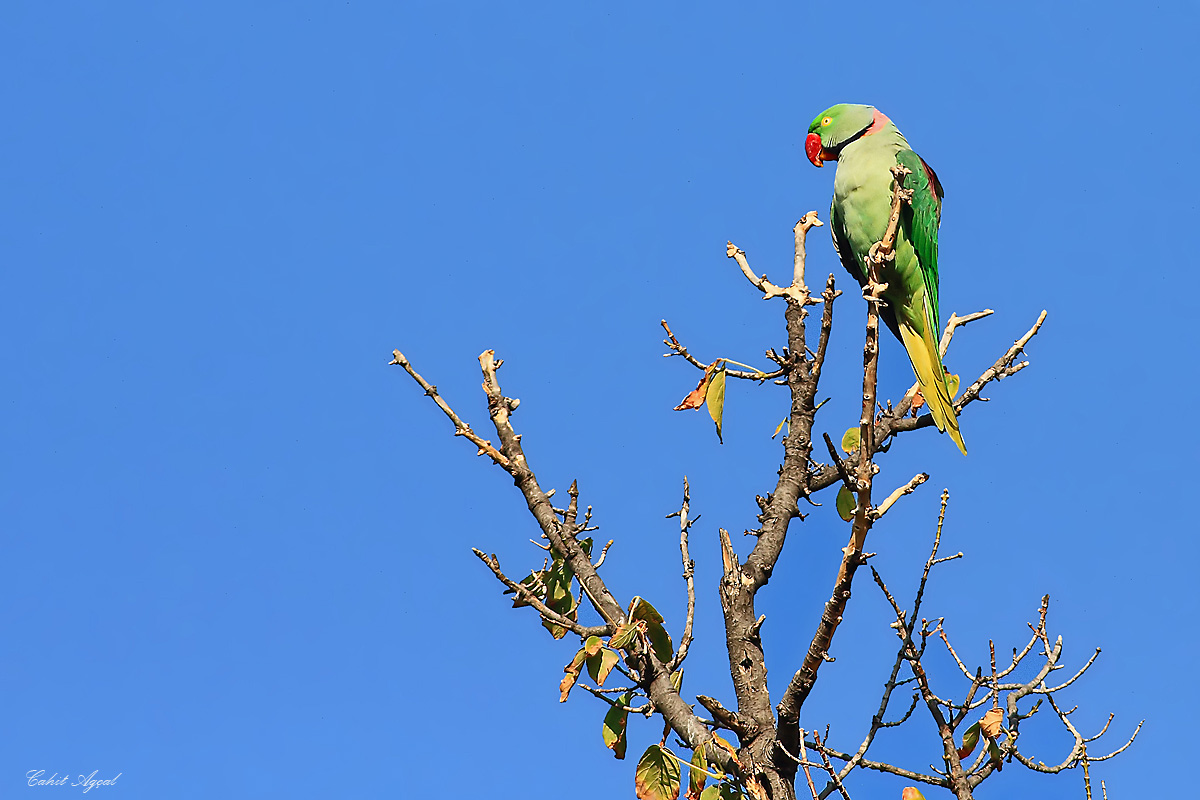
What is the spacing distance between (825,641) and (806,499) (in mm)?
955

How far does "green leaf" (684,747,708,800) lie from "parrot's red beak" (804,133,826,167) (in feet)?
11.6

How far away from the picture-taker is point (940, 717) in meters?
3.03

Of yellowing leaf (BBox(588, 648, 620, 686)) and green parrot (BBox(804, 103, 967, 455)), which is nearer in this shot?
yellowing leaf (BBox(588, 648, 620, 686))

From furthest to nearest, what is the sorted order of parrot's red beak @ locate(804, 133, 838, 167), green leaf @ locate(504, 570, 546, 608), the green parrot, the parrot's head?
parrot's red beak @ locate(804, 133, 838, 167) → the parrot's head → the green parrot → green leaf @ locate(504, 570, 546, 608)

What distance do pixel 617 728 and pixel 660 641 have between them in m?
0.33

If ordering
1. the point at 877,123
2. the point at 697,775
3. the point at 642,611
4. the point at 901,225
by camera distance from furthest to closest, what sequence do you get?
the point at 877,123
the point at 901,225
the point at 642,611
the point at 697,775

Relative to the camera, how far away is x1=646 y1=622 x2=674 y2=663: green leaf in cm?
318

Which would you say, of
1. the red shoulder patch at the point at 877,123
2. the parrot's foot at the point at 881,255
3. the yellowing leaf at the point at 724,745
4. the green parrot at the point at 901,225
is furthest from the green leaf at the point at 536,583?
the red shoulder patch at the point at 877,123

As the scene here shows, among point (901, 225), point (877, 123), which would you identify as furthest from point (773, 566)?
point (877, 123)

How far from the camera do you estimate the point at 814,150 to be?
5219 millimetres

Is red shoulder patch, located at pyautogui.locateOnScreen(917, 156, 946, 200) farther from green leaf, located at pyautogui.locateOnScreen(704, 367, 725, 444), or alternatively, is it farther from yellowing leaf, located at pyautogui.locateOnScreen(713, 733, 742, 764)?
yellowing leaf, located at pyautogui.locateOnScreen(713, 733, 742, 764)

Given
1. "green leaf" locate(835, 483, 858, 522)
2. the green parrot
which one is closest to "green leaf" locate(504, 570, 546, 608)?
"green leaf" locate(835, 483, 858, 522)

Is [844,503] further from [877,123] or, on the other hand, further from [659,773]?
[877,123]

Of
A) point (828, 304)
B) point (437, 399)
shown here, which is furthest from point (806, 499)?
point (437, 399)
